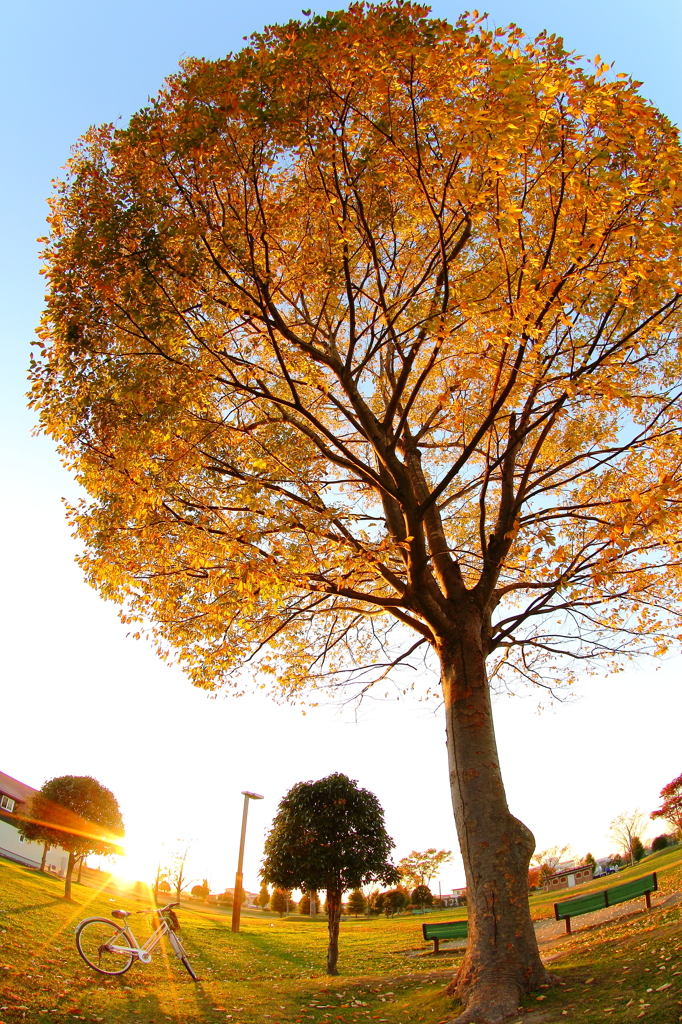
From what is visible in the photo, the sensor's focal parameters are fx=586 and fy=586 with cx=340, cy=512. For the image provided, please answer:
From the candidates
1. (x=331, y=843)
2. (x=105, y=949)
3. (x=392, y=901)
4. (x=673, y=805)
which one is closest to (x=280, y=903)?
(x=392, y=901)

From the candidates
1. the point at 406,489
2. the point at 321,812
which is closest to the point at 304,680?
the point at 321,812

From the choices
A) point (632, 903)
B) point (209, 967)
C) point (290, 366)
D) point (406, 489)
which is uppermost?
point (290, 366)

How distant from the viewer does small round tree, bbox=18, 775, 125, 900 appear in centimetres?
2169

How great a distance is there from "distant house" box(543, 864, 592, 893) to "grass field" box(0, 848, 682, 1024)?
19.1 metres

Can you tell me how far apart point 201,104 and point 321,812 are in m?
11.5

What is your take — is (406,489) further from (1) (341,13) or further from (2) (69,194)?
(2) (69,194)

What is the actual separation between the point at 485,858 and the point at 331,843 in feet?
19.2

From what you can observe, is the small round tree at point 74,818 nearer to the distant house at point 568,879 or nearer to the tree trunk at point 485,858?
the tree trunk at point 485,858

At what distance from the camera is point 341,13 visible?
18.0ft

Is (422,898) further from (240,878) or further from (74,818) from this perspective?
(74,818)

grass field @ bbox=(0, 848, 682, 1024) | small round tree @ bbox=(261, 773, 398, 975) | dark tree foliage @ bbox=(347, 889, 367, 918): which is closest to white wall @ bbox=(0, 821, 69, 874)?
dark tree foliage @ bbox=(347, 889, 367, 918)

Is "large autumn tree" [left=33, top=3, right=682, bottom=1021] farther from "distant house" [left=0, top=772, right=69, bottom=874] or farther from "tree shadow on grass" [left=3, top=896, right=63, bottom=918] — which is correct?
"distant house" [left=0, top=772, right=69, bottom=874]

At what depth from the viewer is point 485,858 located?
252 inches

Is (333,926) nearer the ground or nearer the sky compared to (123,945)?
nearer the ground
